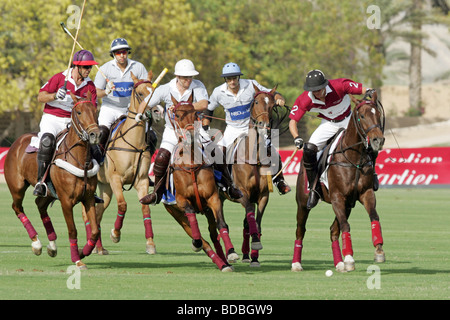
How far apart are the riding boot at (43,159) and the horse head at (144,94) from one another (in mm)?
1696

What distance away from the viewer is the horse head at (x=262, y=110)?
13.6 metres

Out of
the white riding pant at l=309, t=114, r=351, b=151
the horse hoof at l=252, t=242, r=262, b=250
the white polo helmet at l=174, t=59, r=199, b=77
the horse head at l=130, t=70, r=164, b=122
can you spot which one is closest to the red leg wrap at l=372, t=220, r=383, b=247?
the white riding pant at l=309, t=114, r=351, b=151

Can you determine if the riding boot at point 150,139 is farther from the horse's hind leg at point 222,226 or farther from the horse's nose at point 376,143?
the horse's nose at point 376,143

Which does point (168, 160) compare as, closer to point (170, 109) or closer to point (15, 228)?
point (170, 109)

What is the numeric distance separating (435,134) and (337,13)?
8.64m

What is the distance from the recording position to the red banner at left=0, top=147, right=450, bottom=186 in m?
33.3

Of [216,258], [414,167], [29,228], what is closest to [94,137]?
[216,258]

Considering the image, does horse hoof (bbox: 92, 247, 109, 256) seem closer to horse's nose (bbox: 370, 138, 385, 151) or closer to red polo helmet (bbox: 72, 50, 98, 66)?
red polo helmet (bbox: 72, 50, 98, 66)

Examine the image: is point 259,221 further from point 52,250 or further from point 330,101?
point 52,250

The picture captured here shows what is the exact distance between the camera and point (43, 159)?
12.8 metres

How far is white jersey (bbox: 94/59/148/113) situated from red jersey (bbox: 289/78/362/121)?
12.0ft

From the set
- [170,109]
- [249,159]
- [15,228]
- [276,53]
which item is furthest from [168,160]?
→ [276,53]

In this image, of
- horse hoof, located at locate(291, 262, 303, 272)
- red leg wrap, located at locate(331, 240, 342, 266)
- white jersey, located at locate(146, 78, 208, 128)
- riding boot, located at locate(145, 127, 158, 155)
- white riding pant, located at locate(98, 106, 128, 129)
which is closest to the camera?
red leg wrap, located at locate(331, 240, 342, 266)

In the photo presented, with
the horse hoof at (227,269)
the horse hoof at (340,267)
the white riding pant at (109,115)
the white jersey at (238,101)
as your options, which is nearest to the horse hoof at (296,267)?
the horse hoof at (340,267)
